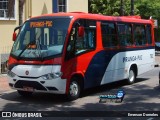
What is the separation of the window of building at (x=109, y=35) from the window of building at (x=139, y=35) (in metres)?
1.90

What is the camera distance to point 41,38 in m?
12.2

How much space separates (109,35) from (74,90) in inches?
112

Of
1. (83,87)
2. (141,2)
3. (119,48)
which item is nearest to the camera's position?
(83,87)

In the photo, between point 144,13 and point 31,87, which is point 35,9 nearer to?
point 31,87

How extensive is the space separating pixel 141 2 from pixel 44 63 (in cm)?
3458

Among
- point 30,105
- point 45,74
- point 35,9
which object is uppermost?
point 35,9

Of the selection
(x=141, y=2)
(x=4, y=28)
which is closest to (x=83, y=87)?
(x=4, y=28)

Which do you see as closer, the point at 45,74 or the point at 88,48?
the point at 45,74

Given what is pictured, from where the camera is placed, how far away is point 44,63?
11.8 meters

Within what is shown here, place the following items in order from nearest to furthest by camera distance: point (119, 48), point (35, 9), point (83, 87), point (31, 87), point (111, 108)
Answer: point (111, 108), point (31, 87), point (83, 87), point (119, 48), point (35, 9)

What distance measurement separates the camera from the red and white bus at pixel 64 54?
11742mm

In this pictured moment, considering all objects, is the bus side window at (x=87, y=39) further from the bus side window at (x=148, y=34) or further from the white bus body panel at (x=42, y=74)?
the bus side window at (x=148, y=34)

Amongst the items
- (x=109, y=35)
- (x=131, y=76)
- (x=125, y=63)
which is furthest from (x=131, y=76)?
(x=109, y=35)

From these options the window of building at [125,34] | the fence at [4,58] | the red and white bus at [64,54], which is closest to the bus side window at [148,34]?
the window of building at [125,34]
